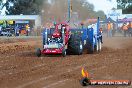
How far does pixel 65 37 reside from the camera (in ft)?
67.5

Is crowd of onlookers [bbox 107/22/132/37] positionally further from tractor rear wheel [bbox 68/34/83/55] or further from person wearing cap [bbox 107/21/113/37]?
tractor rear wheel [bbox 68/34/83/55]

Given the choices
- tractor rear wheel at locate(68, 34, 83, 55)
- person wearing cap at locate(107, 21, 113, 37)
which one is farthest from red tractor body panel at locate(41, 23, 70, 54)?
person wearing cap at locate(107, 21, 113, 37)

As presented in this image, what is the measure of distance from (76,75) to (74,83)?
5.12 ft

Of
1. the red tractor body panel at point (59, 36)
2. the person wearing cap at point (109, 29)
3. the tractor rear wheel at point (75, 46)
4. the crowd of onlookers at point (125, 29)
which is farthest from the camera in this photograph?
the person wearing cap at point (109, 29)

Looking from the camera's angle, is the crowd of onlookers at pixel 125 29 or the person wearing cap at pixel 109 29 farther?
the person wearing cap at pixel 109 29

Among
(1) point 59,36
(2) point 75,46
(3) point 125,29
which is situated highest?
(1) point 59,36

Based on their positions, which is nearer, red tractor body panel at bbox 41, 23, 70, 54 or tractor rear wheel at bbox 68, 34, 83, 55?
red tractor body panel at bbox 41, 23, 70, 54

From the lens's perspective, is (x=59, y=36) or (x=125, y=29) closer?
(x=59, y=36)

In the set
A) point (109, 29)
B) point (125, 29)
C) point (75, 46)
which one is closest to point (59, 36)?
point (75, 46)

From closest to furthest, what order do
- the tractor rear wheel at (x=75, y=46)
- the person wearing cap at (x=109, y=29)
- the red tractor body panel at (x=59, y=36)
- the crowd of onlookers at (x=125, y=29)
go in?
the red tractor body panel at (x=59, y=36)
the tractor rear wheel at (x=75, y=46)
the crowd of onlookers at (x=125, y=29)
the person wearing cap at (x=109, y=29)

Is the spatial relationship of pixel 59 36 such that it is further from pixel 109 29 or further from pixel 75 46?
pixel 109 29

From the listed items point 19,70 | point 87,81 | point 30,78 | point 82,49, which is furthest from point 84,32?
point 87,81

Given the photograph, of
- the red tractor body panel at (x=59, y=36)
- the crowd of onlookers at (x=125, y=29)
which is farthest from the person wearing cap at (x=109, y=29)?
the red tractor body panel at (x=59, y=36)

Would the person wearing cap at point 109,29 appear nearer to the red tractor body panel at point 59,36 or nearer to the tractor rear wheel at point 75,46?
the tractor rear wheel at point 75,46
